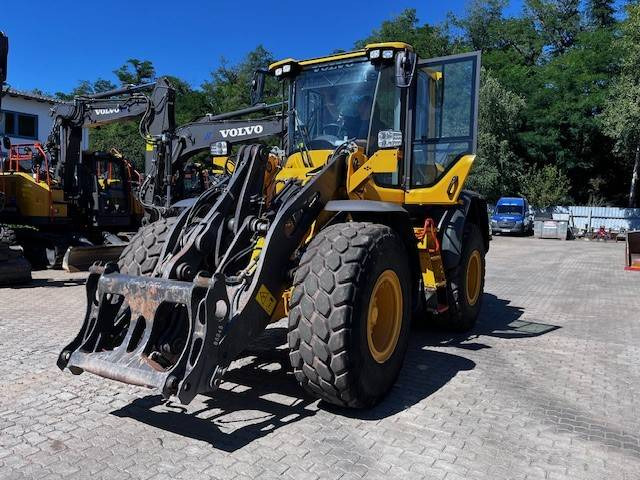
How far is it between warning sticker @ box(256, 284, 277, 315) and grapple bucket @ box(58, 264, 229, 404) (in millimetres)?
281

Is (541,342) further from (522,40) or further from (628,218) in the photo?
(522,40)

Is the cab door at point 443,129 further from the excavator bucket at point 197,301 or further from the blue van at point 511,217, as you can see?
the blue van at point 511,217

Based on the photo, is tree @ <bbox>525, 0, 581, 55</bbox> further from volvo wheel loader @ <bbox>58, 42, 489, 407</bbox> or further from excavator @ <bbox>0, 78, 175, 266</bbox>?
volvo wheel loader @ <bbox>58, 42, 489, 407</bbox>

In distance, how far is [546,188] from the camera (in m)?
37.5

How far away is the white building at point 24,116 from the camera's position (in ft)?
93.2

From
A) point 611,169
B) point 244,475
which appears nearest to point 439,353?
point 244,475

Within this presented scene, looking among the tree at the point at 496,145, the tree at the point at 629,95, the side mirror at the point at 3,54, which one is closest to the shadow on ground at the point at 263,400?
the side mirror at the point at 3,54

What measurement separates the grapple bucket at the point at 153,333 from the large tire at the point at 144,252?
58 cm

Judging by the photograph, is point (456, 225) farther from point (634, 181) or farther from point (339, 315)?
point (634, 181)

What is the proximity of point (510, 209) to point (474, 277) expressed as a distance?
92.0 ft

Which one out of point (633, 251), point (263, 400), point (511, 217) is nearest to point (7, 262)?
point (263, 400)

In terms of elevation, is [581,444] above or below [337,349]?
below

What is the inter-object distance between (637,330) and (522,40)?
171 ft

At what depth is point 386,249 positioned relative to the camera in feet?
14.6
